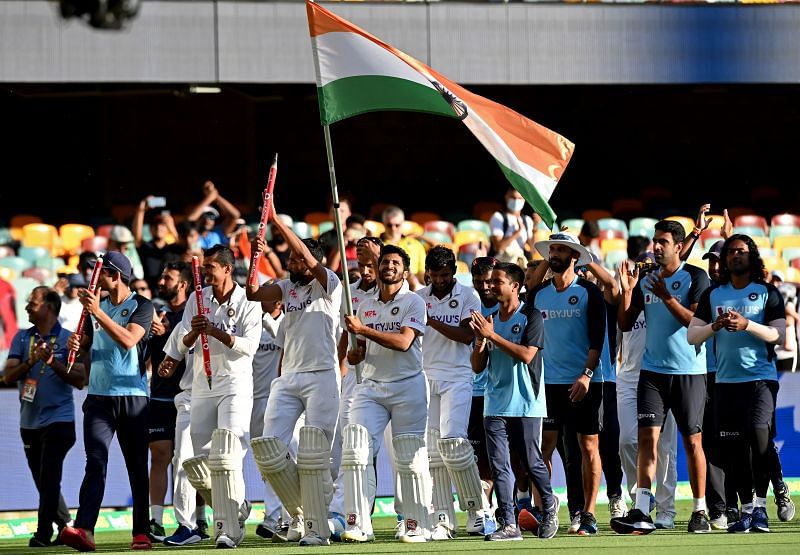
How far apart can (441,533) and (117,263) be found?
3292 millimetres

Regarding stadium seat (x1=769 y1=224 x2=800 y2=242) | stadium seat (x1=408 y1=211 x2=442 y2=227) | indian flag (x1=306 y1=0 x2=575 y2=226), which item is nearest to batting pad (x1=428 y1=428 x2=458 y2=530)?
indian flag (x1=306 y1=0 x2=575 y2=226)

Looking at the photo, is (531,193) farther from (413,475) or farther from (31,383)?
(31,383)

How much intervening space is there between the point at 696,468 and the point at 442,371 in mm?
2139

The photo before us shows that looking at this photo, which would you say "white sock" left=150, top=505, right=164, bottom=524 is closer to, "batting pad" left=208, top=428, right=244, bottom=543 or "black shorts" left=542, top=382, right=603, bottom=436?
"batting pad" left=208, top=428, right=244, bottom=543

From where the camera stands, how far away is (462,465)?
1145cm

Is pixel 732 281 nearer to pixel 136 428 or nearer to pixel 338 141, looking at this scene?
pixel 136 428

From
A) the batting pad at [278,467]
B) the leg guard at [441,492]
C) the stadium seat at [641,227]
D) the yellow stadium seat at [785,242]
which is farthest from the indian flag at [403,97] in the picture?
the yellow stadium seat at [785,242]

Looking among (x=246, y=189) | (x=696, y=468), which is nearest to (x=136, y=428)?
(x=696, y=468)

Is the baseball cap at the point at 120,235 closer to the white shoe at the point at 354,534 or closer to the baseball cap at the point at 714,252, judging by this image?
the baseball cap at the point at 714,252

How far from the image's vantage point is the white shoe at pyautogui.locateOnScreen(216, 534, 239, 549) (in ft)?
36.3

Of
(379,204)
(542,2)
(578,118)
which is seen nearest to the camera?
(542,2)

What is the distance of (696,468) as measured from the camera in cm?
1170

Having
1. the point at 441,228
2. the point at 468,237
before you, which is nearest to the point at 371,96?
the point at 468,237

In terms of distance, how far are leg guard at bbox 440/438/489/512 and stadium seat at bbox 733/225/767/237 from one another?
1094 centimetres
